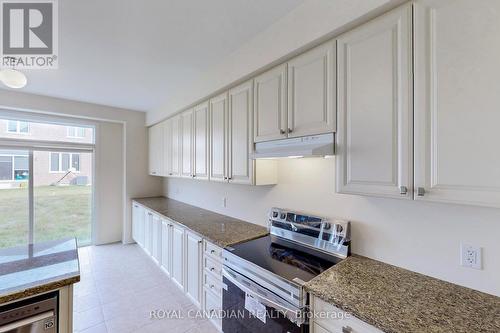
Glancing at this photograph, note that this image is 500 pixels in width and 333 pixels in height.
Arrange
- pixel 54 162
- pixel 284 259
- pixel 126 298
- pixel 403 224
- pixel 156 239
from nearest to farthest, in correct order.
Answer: pixel 403 224, pixel 284 259, pixel 126 298, pixel 156 239, pixel 54 162

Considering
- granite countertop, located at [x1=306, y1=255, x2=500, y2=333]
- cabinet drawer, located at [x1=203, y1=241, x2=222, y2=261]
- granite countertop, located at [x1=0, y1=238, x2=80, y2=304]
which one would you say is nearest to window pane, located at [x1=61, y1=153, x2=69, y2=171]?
granite countertop, located at [x1=0, y1=238, x2=80, y2=304]

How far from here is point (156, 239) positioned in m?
3.27

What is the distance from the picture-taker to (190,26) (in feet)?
5.99

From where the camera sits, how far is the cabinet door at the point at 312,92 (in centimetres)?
145

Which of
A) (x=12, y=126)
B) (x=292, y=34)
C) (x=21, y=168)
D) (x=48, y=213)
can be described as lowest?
(x=48, y=213)

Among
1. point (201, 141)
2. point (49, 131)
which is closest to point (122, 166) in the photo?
point (49, 131)

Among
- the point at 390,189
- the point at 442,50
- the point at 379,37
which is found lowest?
the point at 390,189

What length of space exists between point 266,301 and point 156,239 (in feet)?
7.69

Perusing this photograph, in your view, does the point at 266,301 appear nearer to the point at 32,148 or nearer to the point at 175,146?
the point at 175,146

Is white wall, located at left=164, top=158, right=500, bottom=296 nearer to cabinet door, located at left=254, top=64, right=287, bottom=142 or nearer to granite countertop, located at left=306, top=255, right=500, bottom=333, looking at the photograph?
granite countertop, located at left=306, top=255, right=500, bottom=333

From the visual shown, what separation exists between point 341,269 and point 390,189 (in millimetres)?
612

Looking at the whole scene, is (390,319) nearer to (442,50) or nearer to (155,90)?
(442,50)

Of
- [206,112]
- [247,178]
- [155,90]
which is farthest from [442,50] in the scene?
[155,90]

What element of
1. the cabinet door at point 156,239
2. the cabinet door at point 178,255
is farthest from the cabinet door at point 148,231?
the cabinet door at point 178,255
